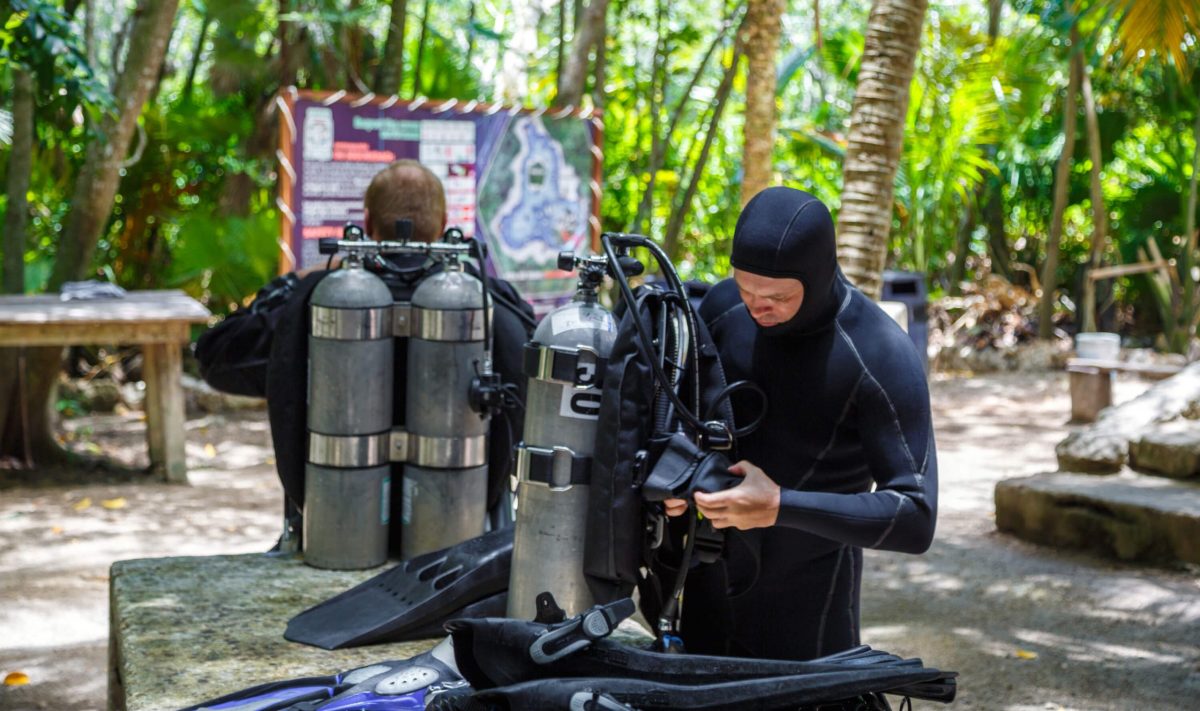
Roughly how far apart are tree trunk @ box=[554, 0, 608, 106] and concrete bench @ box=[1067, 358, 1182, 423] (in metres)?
4.39

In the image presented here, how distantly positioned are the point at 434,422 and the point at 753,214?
140cm

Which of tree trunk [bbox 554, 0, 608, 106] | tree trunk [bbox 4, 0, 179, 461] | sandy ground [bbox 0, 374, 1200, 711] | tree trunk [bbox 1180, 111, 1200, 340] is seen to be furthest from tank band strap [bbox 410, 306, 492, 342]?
tree trunk [bbox 1180, 111, 1200, 340]

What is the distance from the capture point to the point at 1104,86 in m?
14.0

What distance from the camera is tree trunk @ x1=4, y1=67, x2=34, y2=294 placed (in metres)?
7.74

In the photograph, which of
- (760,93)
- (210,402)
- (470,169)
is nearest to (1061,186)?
(760,93)

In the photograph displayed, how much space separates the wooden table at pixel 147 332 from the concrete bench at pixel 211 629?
141 inches

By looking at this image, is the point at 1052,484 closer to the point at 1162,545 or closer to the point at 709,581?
the point at 1162,545

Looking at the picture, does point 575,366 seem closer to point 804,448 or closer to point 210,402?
point 804,448

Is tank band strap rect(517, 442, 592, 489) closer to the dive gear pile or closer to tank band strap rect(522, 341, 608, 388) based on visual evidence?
tank band strap rect(522, 341, 608, 388)

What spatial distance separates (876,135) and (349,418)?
3060 mm

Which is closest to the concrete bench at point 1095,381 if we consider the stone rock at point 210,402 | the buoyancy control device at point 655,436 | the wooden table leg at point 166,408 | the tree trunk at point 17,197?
the stone rock at point 210,402

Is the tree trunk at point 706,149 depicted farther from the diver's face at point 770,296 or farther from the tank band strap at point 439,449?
the diver's face at point 770,296

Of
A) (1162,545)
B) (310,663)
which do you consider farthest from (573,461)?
(1162,545)

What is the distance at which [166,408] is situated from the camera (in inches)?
292
